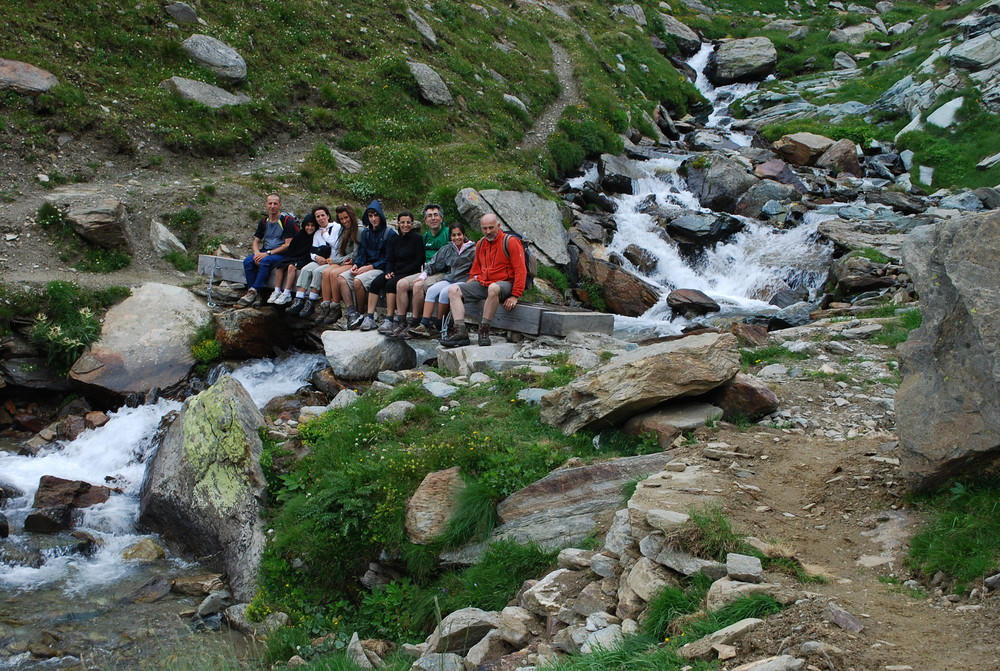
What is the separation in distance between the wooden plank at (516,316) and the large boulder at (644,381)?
4056 millimetres

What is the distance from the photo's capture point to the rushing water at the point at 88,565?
304 inches

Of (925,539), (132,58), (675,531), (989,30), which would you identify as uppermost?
(989,30)

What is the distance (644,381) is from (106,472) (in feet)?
28.8

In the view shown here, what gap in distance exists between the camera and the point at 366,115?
74.3 ft

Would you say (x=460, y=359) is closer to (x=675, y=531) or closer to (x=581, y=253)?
(x=675, y=531)

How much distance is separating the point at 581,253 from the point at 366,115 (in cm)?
907

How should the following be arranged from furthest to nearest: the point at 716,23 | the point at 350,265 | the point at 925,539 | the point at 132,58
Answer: the point at 716,23, the point at 132,58, the point at 350,265, the point at 925,539

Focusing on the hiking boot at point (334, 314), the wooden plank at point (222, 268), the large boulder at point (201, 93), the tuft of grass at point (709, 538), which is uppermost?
the tuft of grass at point (709, 538)

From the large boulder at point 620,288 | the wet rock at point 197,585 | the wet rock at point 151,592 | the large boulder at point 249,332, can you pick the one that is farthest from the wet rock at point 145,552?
the large boulder at point 620,288

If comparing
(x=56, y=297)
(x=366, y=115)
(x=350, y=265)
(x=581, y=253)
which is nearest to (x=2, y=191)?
(x=56, y=297)

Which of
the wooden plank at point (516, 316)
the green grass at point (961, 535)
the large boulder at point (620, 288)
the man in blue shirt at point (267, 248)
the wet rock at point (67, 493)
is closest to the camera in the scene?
the green grass at point (961, 535)

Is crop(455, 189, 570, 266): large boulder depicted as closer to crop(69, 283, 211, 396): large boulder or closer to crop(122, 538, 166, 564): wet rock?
crop(69, 283, 211, 396): large boulder

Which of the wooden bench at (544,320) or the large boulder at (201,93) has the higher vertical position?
the wooden bench at (544,320)

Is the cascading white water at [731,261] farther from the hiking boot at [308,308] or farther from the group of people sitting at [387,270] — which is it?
the hiking boot at [308,308]
